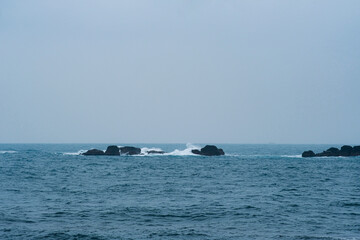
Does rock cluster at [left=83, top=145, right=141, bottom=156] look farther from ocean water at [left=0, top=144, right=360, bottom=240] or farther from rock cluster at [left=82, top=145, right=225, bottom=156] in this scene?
ocean water at [left=0, top=144, right=360, bottom=240]

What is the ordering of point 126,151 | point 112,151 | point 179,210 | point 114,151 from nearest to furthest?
point 179,210 < point 112,151 < point 114,151 < point 126,151

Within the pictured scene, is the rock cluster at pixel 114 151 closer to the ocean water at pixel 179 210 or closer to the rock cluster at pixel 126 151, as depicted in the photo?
the rock cluster at pixel 126 151

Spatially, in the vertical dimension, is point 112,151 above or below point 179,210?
above

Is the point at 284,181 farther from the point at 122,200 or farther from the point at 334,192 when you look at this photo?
the point at 122,200

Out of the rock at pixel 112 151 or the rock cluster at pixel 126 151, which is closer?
the rock cluster at pixel 126 151

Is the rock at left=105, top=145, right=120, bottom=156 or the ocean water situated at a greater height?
the rock at left=105, top=145, right=120, bottom=156

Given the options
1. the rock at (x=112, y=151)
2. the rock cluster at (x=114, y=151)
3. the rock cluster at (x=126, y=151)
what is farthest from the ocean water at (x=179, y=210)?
the rock at (x=112, y=151)

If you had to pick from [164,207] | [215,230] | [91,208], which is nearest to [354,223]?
[215,230]

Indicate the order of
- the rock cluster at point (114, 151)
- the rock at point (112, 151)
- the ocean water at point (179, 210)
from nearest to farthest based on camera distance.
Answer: the ocean water at point (179, 210) → the rock cluster at point (114, 151) → the rock at point (112, 151)

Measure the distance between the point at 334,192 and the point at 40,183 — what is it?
91.1 feet

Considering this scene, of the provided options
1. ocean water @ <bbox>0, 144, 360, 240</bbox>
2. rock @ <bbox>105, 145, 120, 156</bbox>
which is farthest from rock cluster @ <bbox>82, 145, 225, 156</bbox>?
ocean water @ <bbox>0, 144, 360, 240</bbox>

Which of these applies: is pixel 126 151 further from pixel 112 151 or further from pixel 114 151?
pixel 112 151

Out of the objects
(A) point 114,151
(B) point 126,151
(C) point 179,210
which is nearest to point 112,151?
(A) point 114,151

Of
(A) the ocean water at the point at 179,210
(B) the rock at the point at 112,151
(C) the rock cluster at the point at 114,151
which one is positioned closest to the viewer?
(A) the ocean water at the point at 179,210
